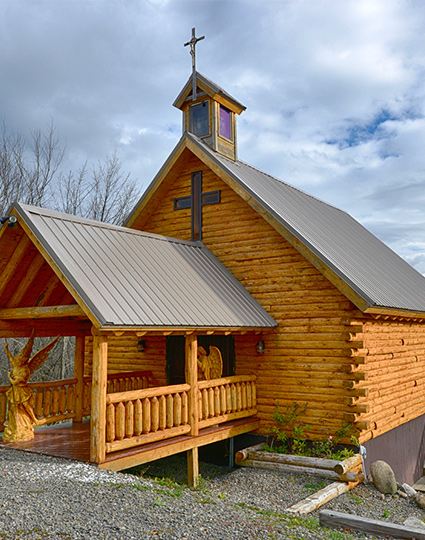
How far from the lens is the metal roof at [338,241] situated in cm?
1206

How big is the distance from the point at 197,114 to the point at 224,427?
1010cm

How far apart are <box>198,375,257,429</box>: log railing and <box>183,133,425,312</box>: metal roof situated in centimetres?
366

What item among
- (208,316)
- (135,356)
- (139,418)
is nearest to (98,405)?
(139,418)

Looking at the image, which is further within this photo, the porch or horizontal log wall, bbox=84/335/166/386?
horizontal log wall, bbox=84/335/166/386

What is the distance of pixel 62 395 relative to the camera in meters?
12.4

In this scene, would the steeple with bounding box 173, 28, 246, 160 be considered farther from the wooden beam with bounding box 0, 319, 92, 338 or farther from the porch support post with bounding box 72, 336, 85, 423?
the porch support post with bounding box 72, 336, 85, 423

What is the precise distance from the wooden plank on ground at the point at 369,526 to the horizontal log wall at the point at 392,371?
181 inches

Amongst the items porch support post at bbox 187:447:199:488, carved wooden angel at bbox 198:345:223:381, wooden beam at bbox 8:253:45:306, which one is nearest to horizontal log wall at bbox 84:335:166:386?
carved wooden angel at bbox 198:345:223:381

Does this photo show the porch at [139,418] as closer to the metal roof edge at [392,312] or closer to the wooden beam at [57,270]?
the wooden beam at [57,270]

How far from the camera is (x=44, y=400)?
11875 millimetres

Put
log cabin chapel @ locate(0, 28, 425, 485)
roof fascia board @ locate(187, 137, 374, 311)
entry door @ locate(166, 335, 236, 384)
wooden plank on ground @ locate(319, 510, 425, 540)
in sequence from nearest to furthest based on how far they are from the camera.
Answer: wooden plank on ground @ locate(319, 510, 425, 540) < log cabin chapel @ locate(0, 28, 425, 485) < roof fascia board @ locate(187, 137, 374, 311) < entry door @ locate(166, 335, 236, 384)

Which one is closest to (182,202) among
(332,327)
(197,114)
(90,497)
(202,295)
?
(197,114)

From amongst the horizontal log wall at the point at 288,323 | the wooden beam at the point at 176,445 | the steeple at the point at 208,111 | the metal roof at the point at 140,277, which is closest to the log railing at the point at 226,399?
the wooden beam at the point at 176,445

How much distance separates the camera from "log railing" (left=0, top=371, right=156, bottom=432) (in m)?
11.5
